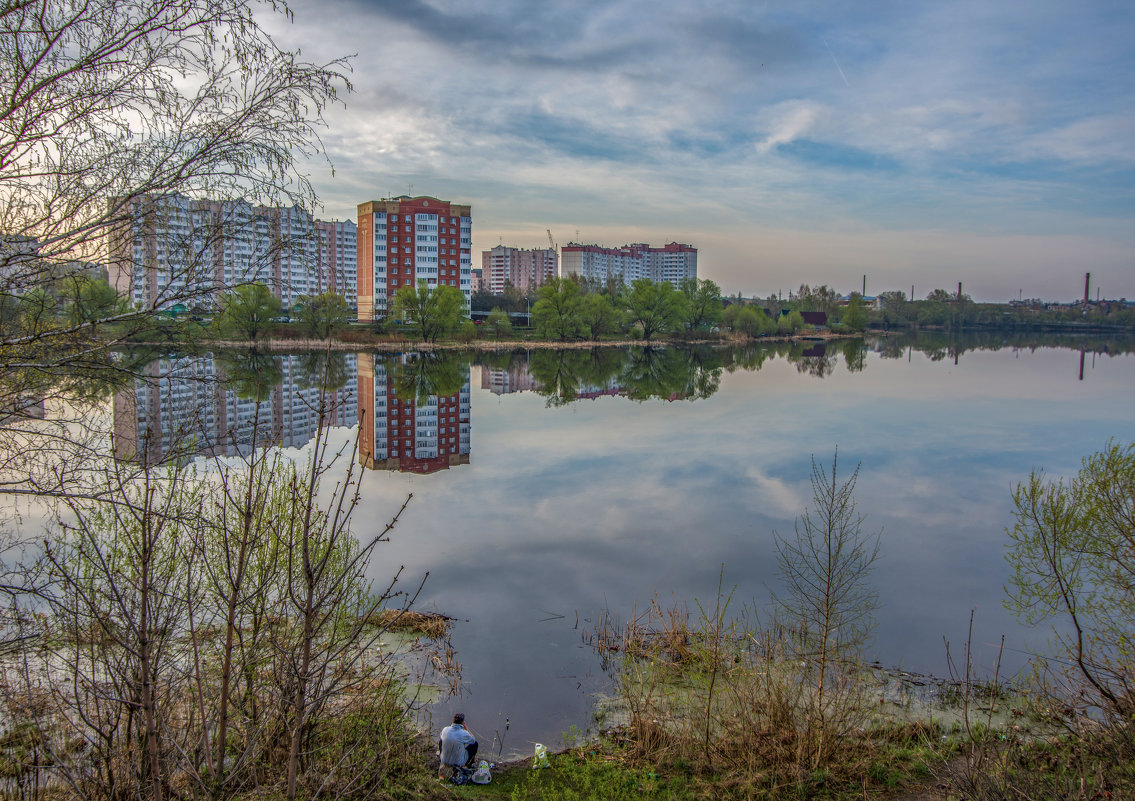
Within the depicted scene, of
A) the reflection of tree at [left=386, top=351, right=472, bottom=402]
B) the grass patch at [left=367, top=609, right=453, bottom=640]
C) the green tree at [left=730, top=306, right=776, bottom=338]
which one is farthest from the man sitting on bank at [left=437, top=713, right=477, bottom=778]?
the green tree at [left=730, top=306, right=776, bottom=338]

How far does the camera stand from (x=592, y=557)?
55.4ft

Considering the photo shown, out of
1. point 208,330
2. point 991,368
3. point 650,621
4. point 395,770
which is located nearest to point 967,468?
point 650,621

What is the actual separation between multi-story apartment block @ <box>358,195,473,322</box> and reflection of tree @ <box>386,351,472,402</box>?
2840 cm

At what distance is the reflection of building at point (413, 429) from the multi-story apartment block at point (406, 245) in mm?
55746

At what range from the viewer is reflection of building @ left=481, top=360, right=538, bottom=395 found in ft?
159

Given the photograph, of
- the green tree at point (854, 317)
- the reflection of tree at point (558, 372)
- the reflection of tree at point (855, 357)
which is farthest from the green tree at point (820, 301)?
the reflection of tree at point (558, 372)

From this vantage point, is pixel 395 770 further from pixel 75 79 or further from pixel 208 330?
pixel 75 79

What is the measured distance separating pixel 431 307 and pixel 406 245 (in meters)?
27.0

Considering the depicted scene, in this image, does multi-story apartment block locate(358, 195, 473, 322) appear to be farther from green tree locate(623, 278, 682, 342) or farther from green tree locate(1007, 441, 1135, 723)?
green tree locate(1007, 441, 1135, 723)

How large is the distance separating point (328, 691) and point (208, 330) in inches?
111

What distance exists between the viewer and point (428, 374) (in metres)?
54.0

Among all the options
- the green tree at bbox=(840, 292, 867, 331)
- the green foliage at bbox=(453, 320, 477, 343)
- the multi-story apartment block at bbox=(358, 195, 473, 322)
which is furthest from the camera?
the green tree at bbox=(840, 292, 867, 331)

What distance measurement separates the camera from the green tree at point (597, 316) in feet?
292

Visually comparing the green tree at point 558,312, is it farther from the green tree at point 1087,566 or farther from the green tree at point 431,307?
the green tree at point 1087,566
